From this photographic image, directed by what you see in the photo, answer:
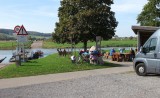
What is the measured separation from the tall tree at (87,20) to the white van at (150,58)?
60.2 feet

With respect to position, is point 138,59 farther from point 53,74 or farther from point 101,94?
point 101,94

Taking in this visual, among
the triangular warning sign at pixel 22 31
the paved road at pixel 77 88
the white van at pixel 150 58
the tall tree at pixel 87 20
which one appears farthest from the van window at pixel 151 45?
the tall tree at pixel 87 20

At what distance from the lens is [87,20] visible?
3803cm

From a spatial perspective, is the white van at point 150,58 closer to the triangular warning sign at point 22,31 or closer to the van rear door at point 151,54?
the van rear door at point 151,54

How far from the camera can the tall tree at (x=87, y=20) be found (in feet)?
125

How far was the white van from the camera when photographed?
18672 mm

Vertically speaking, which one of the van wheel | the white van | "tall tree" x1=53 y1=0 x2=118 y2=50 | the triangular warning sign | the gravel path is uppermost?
"tall tree" x1=53 y1=0 x2=118 y2=50

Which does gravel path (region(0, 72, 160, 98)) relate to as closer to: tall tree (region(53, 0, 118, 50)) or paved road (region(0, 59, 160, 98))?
paved road (region(0, 59, 160, 98))

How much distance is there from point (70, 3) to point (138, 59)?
23487 millimetres

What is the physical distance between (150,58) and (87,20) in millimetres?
19412

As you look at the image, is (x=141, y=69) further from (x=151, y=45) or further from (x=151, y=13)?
(x=151, y=13)

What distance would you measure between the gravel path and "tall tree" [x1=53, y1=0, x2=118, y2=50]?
2171cm

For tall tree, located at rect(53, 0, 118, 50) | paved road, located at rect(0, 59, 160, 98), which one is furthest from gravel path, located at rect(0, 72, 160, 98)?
tall tree, located at rect(53, 0, 118, 50)

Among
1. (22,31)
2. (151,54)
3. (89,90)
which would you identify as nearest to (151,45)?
(151,54)
